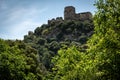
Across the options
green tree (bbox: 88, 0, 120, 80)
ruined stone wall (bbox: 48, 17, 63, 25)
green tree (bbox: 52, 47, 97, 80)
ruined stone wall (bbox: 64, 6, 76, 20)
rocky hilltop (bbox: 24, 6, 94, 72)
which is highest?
green tree (bbox: 88, 0, 120, 80)

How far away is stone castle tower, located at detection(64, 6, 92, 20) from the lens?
180500 millimetres

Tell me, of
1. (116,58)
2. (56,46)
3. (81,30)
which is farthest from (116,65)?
(81,30)

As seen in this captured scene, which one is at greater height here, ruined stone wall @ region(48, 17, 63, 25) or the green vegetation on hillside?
the green vegetation on hillside

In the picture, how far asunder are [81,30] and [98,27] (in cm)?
13814

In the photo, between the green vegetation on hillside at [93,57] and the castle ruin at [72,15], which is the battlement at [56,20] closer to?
the castle ruin at [72,15]

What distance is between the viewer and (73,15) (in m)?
184

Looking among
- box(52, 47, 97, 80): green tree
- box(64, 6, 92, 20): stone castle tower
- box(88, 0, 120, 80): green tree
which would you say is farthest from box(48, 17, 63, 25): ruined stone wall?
box(88, 0, 120, 80): green tree

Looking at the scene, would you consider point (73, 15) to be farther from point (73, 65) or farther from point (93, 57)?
point (93, 57)

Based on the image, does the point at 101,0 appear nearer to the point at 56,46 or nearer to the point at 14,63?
the point at 14,63

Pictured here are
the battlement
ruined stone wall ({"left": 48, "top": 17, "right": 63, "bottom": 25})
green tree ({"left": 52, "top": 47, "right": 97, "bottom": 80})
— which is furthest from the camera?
the battlement

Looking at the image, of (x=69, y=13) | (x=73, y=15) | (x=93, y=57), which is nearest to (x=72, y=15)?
(x=73, y=15)

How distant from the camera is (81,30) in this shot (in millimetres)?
164250

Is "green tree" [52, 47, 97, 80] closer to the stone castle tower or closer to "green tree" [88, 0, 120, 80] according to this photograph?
"green tree" [88, 0, 120, 80]

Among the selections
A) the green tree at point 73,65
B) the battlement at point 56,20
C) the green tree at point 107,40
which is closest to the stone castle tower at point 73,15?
the battlement at point 56,20
